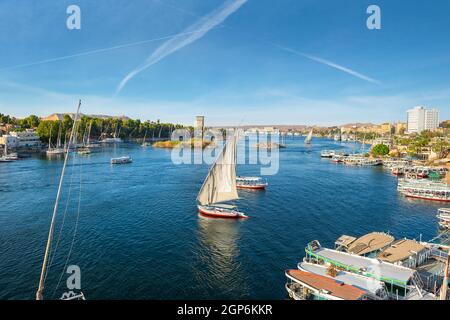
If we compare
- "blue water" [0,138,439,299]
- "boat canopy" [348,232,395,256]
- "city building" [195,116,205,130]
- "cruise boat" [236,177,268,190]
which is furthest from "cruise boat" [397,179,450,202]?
"city building" [195,116,205,130]

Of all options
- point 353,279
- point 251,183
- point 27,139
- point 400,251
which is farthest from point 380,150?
point 27,139

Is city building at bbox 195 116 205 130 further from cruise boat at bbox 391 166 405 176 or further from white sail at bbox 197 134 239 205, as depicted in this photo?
white sail at bbox 197 134 239 205

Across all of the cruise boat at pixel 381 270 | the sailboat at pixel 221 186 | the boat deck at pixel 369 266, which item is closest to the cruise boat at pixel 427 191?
the sailboat at pixel 221 186

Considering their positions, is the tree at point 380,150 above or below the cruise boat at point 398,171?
above

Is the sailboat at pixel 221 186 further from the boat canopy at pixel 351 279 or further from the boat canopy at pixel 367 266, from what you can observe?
the boat canopy at pixel 351 279

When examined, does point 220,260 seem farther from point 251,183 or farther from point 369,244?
point 251,183
